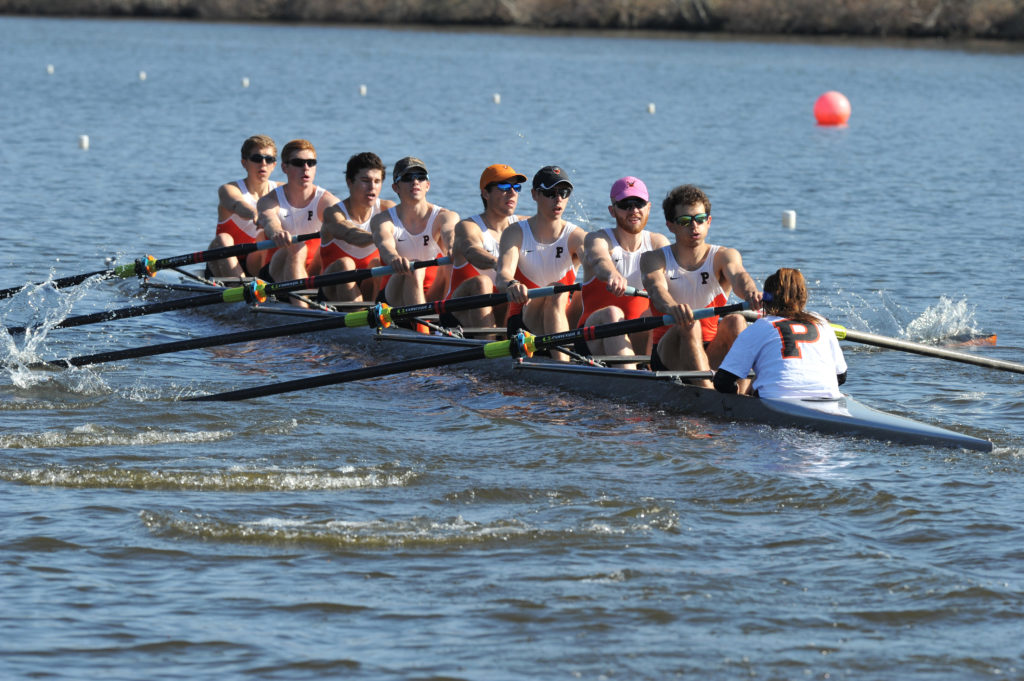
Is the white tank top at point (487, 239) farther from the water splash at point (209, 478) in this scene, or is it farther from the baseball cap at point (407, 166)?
the water splash at point (209, 478)

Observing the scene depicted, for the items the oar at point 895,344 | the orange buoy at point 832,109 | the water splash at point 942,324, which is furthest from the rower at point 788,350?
the orange buoy at point 832,109

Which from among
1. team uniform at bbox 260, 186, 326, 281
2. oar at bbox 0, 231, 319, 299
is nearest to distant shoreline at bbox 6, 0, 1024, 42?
team uniform at bbox 260, 186, 326, 281

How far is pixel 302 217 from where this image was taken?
11156mm

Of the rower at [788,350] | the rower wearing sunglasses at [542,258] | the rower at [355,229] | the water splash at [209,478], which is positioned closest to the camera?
the water splash at [209,478]

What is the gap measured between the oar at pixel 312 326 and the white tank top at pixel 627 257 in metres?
→ 0.29

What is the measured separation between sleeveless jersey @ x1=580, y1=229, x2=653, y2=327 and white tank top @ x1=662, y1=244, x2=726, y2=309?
39cm

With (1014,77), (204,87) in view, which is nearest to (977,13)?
(1014,77)

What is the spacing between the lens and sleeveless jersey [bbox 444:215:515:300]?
368 inches

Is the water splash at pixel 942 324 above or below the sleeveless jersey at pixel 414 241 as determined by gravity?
below

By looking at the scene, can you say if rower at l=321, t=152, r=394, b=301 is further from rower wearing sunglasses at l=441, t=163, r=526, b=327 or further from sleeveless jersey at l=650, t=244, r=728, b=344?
sleeveless jersey at l=650, t=244, r=728, b=344

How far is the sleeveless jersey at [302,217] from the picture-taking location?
36.5ft

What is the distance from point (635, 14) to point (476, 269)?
48343mm

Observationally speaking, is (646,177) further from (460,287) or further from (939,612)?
(939,612)

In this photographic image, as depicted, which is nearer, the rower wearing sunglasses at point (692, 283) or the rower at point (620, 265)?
the rower wearing sunglasses at point (692, 283)
